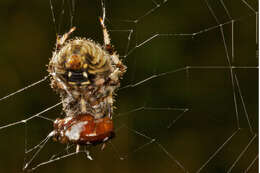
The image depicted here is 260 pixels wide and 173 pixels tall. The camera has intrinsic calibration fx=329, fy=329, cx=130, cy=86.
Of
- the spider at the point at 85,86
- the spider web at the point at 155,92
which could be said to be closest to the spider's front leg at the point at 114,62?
the spider at the point at 85,86

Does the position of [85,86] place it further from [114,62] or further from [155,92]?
[155,92]

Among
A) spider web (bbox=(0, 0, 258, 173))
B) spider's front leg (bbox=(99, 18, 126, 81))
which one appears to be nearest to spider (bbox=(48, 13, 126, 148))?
spider's front leg (bbox=(99, 18, 126, 81))

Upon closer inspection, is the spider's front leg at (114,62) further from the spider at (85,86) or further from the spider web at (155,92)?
the spider web at (155,92)

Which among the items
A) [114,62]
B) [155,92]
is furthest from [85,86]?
[155,92]

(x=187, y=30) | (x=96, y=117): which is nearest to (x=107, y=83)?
(x=96, y=117)

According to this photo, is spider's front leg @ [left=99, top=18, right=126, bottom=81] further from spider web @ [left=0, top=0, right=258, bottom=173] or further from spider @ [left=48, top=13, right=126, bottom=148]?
spider web @ [left=0, top=0, right=258, bottom=173]

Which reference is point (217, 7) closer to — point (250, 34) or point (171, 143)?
point (250, 34)
